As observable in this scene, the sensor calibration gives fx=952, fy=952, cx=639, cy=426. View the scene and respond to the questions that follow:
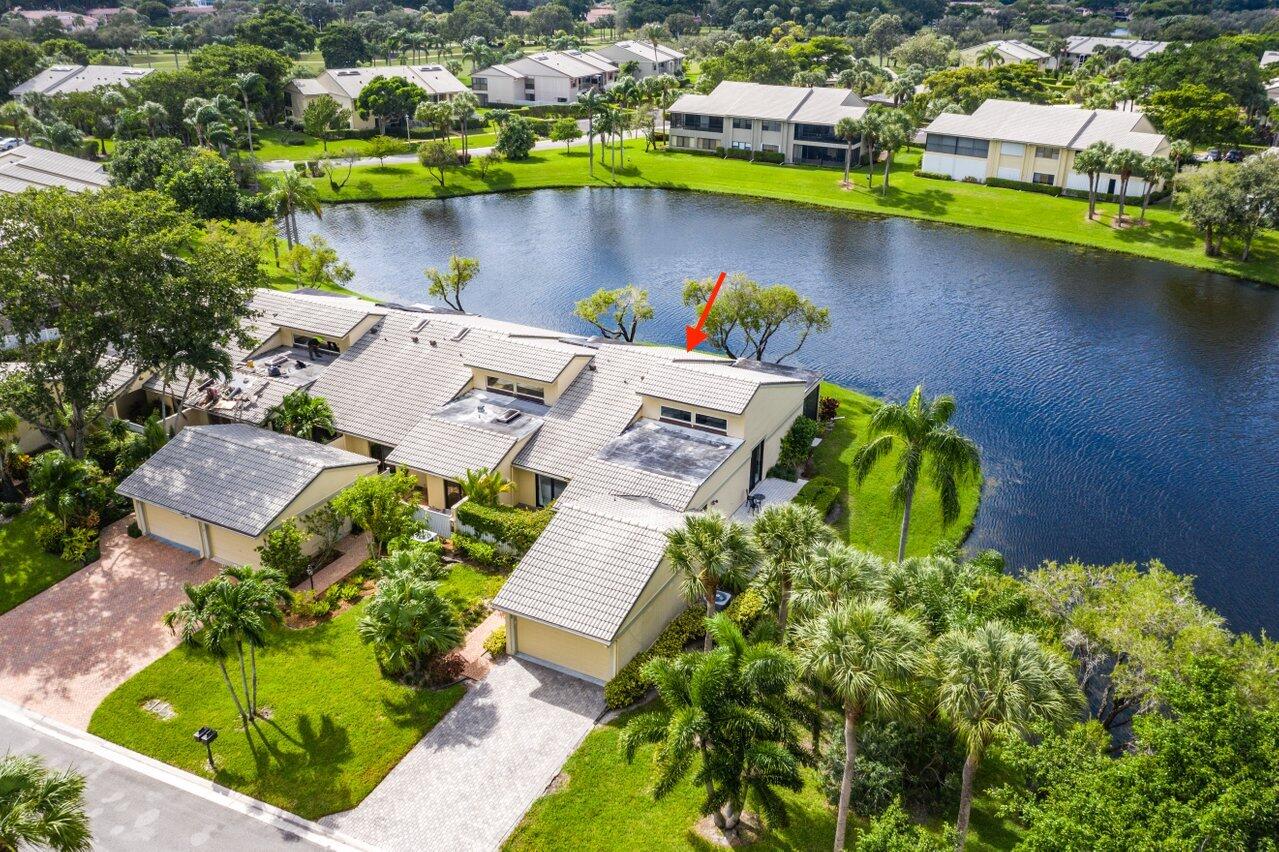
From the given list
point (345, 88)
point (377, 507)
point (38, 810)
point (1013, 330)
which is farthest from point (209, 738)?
point (345, 88)

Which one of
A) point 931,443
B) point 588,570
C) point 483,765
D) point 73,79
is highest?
point 73,79

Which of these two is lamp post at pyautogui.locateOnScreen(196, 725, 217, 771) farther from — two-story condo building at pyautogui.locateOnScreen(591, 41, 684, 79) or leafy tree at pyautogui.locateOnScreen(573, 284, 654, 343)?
two-story condo building at pyautogui.locateOnScreen(591, 41, 684, 79)

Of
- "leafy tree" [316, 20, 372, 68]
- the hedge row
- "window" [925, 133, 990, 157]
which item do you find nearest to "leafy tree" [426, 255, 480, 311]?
the hedge row

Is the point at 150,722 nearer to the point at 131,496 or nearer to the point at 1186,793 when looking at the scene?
the point at 131,496

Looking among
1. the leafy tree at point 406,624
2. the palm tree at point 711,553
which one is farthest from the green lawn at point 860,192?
the leafy tree at point 406,624

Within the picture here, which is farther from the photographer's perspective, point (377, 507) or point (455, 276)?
point (455, 276)

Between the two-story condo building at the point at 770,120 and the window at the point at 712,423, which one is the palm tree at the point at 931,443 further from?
the two-story condo building at the point at 770,120

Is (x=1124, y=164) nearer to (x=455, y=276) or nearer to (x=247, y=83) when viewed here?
(x=455, y=276)
